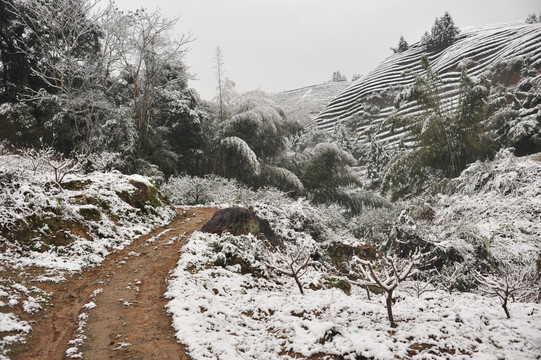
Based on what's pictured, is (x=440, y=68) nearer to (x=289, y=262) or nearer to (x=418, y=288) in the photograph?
(x=418, y=288)

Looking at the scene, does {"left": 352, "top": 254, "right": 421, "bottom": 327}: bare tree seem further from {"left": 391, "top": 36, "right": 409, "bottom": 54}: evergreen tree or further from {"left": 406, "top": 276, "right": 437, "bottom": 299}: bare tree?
{"left": 391, "top": 36, "right": 409, "bottom": 54}: evergreen tree

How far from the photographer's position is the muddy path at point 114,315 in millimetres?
2732

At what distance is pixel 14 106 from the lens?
10938 mm

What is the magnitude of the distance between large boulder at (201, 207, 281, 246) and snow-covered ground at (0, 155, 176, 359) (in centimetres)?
189

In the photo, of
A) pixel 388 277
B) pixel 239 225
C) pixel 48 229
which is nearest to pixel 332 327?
pixel 388 277

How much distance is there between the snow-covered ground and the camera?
3320mm

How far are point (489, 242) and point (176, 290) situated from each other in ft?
21.9

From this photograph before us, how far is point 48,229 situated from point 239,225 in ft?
11.5

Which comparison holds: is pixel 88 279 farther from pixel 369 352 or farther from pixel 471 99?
pixel 471 99

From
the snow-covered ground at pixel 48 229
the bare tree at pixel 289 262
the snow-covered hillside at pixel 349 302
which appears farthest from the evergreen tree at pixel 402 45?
the snow-covered ground at pixel 48 229

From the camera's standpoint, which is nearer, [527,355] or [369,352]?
[527,355]

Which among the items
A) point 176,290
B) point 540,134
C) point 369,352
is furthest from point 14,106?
point 540,134

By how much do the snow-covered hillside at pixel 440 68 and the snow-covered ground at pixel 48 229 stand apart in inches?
904

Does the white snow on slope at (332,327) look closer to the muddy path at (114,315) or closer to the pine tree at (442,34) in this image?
the muddy path at (114,315)
